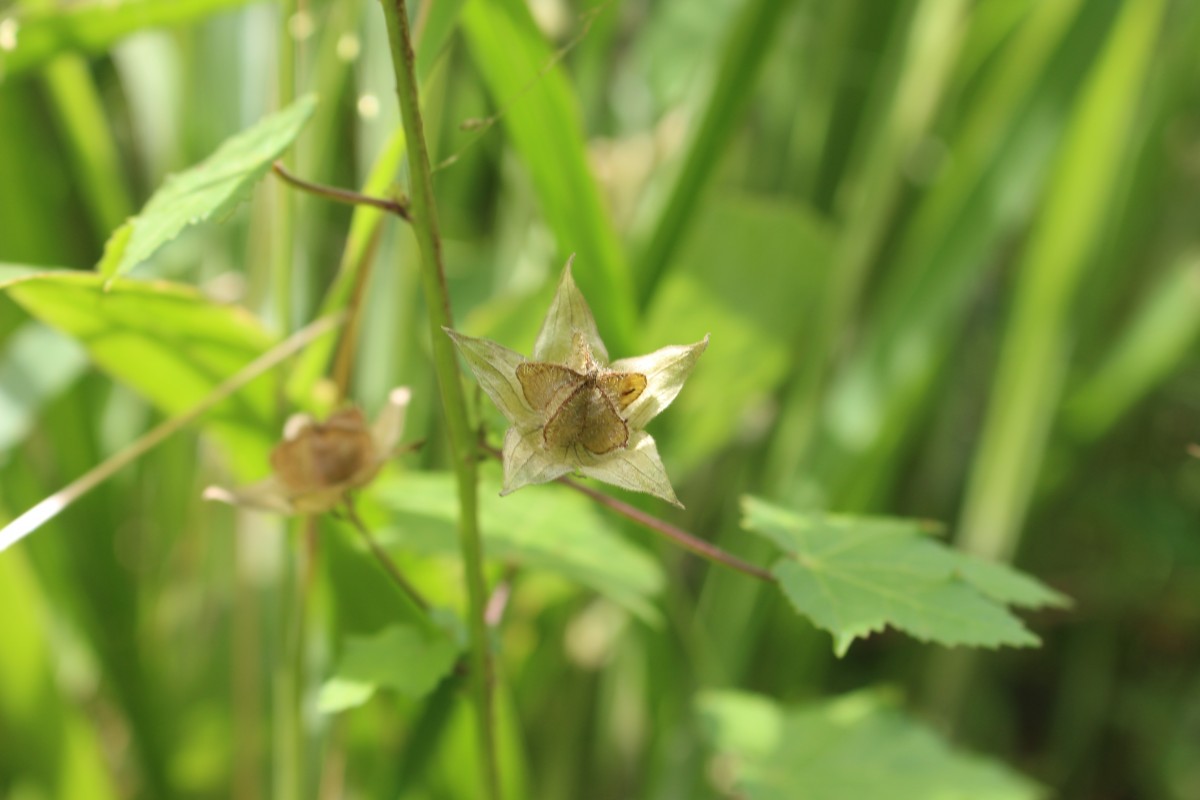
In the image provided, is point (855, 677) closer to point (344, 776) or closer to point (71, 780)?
point (344, 776)

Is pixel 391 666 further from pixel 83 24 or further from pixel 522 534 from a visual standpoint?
pixel 83 24

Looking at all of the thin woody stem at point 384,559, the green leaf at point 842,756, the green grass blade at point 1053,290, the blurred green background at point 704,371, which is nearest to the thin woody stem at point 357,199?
the thin woody stem at point 384,559

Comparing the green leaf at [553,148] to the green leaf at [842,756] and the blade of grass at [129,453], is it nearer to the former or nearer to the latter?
the blade of grass at [129,453]

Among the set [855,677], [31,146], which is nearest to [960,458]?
[855,677]

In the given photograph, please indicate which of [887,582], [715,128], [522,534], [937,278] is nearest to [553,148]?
[715,128]

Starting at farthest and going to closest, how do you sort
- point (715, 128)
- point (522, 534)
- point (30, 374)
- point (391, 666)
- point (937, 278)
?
point (937, 278) < point (30, 374) < point (715, 128) < point (522, 534) < point (391, 666)
